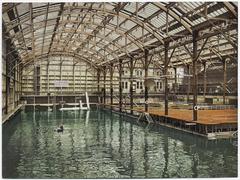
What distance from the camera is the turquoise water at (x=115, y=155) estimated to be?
14078mm

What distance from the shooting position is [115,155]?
1769 cm

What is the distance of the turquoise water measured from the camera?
46.2ft

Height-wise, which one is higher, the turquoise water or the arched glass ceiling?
the arched glass ceiling

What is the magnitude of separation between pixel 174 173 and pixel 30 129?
17.5 meters

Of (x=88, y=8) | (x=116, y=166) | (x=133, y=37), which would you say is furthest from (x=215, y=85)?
(x=116, y=166)

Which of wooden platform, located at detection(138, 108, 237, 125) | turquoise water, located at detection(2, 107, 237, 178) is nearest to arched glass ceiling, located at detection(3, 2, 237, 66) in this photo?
wooden platform, located at detection(138, 108, 237, 125)

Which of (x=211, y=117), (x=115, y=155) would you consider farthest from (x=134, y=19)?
(x=115, y=155)

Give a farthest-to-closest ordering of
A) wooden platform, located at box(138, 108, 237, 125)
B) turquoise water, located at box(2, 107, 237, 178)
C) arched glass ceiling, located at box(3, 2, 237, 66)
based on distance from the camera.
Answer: wooden platform, located at box(138, 108, 237, 125) < arched glass ceiling, located at box(3, 2, 237, 66) < turquoise water, located at box(2, 107, 237, 178)

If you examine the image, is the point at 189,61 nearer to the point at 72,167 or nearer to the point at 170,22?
the point at 170,22

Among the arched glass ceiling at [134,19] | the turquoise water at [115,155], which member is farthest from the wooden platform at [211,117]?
the arched glass ceiling at [134,19]

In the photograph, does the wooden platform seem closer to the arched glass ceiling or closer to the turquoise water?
the turquoise water

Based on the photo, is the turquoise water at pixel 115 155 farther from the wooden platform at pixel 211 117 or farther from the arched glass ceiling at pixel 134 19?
the arched glass ceiling at pixel 134 19

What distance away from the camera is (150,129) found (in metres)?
28.1

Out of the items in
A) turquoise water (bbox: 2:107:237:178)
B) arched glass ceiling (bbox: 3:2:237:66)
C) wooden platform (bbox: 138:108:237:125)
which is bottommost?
turquoise water (bbox: 2:107:237:178)
